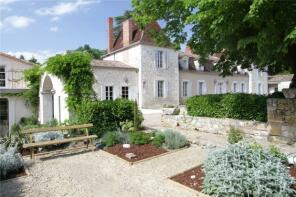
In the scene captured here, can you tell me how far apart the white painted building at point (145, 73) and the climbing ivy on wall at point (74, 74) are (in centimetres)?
757

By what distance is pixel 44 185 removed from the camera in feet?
16.9

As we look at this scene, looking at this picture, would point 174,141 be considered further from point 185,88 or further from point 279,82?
point 279,82

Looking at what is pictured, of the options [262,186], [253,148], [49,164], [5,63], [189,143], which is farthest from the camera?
[5,63]

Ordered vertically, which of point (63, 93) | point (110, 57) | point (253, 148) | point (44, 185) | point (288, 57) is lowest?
point (44, 185)

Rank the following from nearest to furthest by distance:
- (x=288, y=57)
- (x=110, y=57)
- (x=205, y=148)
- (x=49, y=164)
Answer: (x=49, y=164) < (x=205, y=148) < (x=288, y=57) < (x=110, y=57)

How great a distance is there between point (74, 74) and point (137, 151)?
4.89 m

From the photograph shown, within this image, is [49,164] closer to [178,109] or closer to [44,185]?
[44,185]

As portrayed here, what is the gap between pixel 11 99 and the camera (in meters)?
17.8

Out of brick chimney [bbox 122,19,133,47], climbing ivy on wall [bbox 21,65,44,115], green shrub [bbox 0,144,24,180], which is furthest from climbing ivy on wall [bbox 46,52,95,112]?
brick chimney [bbox 122,19,133,47]

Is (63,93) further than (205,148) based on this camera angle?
Yes

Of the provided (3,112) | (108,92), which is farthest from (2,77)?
(108,92)

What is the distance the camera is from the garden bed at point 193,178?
188 inches

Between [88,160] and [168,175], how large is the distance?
243 cm

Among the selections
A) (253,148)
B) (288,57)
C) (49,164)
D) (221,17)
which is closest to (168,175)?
(253,148)
